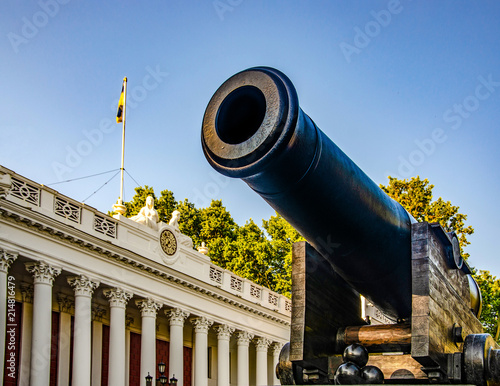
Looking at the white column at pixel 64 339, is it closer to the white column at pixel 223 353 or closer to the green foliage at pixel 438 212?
the white column at pixel 223 353

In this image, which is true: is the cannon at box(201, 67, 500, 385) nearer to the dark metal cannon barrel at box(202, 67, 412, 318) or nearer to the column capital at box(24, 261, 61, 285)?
the dark metal cannon barrel at box(202, 67, 412, 318)

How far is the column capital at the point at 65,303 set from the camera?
26078 millimetres

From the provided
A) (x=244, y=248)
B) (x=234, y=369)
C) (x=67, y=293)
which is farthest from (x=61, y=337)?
(x=244, y=248)

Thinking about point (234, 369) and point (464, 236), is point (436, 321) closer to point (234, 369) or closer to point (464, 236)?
point (464, 236)

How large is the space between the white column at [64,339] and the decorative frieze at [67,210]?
11.3 ft

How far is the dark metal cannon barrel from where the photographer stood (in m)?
4.72

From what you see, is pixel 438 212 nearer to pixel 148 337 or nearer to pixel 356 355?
pixel 148 337

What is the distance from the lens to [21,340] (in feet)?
78.1

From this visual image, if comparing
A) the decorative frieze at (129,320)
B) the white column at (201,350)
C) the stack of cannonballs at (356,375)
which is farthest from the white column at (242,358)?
the stack of cannonballs at (356,375)

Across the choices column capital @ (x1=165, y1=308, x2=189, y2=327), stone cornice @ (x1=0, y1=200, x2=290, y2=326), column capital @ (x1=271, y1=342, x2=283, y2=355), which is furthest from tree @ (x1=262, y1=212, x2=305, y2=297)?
column capital @ (x1=165, y1=308, x2=189, y2=327)

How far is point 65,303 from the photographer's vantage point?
2628cm

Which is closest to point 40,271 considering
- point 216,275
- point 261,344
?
point 216,275

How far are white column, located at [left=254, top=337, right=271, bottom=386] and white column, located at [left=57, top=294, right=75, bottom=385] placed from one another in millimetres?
11951

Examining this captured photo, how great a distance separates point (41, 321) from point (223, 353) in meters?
11.9
